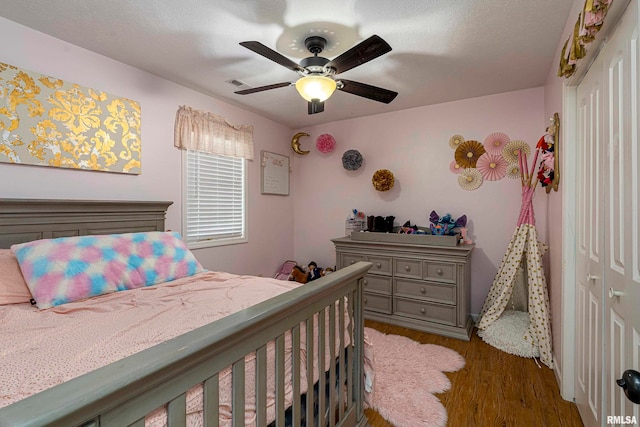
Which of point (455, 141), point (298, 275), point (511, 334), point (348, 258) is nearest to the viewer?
point (511, 334)

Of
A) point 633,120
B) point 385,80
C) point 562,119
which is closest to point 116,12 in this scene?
point 385,80

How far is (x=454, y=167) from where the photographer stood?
334 cm

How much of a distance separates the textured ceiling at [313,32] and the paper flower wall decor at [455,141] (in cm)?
61

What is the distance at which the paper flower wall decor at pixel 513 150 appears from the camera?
3.00 metres

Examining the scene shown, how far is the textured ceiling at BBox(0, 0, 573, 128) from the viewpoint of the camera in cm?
177

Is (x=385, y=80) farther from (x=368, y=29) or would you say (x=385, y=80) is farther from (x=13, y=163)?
(x=13, y=163)

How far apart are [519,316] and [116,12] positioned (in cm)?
399

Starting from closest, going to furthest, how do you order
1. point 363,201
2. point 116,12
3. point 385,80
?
point 116,12 → point 385,80 → point 363,201

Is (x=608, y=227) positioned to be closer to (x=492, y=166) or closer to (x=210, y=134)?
(x=492, y=166)

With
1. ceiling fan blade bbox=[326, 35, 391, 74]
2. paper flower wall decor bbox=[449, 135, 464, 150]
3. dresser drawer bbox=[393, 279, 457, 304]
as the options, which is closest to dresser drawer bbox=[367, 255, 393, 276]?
dresser drawer bbox=[393, 279, 457, 304]

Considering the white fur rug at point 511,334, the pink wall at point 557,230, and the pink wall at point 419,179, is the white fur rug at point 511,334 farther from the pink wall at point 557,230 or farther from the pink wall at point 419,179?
the pink wall at point 419,179

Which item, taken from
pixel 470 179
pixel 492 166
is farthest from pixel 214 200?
pixel 492 166

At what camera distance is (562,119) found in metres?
1.95

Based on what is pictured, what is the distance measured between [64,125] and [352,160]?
2.78m
